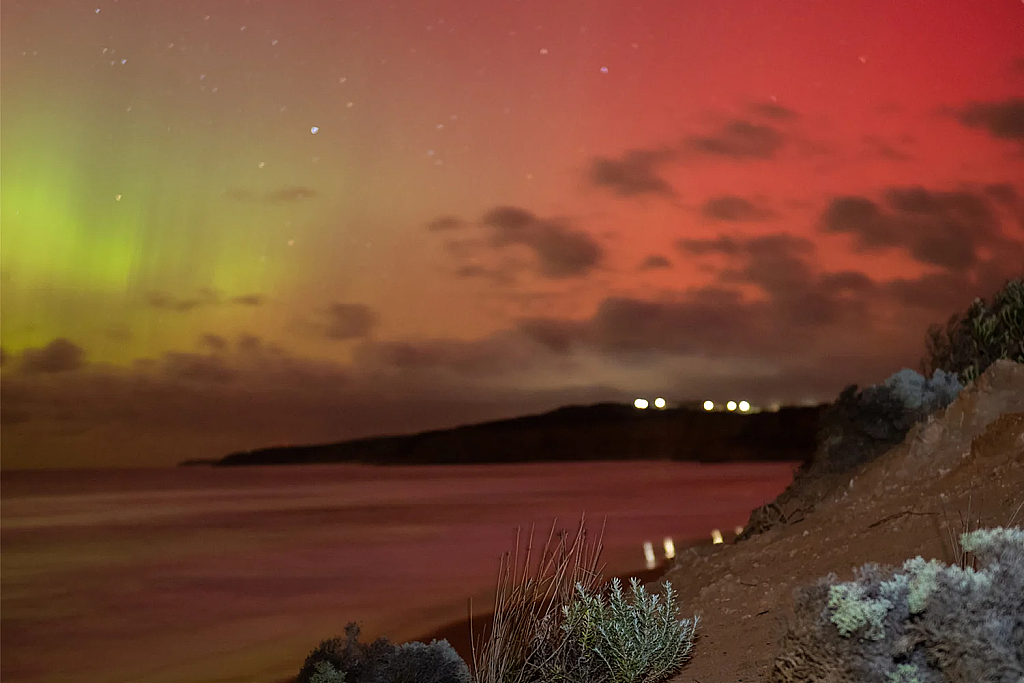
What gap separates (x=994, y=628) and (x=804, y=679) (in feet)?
3.04

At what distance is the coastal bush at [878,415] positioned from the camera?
42.7 ft

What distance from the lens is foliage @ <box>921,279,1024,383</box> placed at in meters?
14.6

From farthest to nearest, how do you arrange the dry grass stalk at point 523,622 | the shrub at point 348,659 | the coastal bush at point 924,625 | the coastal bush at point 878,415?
the coastal bush at point 878,415 < the shrub at point 348,659 < the dry grass stalk at point 523,622 < the coastal bush at point 924,625

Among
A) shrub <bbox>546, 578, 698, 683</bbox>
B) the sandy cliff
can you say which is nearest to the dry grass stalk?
shrub <bbox>546, 578, 698, 683</bbox>

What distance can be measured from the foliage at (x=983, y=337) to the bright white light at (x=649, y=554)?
5.96 m

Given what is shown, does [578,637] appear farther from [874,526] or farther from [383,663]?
[874,526]

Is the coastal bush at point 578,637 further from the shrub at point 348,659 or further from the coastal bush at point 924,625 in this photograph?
the coastal bush at point 924,625

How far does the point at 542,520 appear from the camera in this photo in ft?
111

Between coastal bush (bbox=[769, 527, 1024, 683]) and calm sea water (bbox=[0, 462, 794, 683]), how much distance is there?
2355 mm

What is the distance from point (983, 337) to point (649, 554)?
27.2 ft

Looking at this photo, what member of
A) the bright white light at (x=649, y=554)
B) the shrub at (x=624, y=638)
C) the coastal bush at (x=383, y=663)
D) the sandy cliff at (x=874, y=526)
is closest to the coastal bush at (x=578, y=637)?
the shrub at (x=624, y=638)

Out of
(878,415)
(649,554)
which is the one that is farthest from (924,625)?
(649,554)

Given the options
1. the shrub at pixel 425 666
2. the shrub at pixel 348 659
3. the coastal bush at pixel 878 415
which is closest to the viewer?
the shrub at pixel 425 666

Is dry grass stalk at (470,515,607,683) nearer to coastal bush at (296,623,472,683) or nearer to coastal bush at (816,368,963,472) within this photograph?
coastal bush at (296,623,472,683)
